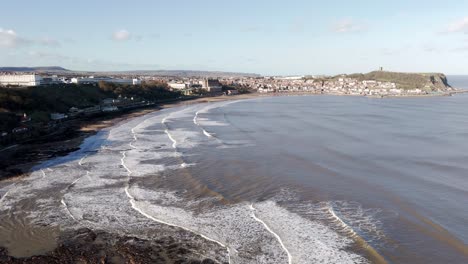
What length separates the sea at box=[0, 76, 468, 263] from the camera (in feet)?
41.4

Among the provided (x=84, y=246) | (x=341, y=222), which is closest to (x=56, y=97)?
(x=84, y=246)

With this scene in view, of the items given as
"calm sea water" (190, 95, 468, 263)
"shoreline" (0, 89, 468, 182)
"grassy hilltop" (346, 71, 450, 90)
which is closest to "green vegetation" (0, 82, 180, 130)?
"shoreline" (0, 89, 468, 182)

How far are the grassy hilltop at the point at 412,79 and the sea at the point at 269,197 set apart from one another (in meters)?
120

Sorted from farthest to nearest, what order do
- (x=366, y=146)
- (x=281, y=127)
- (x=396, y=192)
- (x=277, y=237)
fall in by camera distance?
(x=281, y=127) < (x=366, y=146) < (x=396, y=192) < (x=277, y=237)

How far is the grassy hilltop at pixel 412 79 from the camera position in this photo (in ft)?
455

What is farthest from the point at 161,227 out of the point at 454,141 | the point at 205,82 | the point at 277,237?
the point at 205,82

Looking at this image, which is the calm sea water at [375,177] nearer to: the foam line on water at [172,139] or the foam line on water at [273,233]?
the foam line on water at [273,233]

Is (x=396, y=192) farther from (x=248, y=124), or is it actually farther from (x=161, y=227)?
(x=248, y=124)

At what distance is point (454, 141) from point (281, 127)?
16488mm

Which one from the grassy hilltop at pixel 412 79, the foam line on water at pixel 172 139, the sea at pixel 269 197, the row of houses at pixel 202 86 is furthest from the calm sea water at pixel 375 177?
the grassy hilltop at pixel 412 79

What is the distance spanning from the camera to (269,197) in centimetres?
1731

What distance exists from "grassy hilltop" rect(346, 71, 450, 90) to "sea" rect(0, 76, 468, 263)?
395ft

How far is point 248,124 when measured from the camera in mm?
44156

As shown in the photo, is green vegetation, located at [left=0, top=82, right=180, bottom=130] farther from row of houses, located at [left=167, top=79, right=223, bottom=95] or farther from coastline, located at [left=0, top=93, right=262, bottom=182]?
row of houses, located at [left=167, top=79, right=223, bottom=95]
